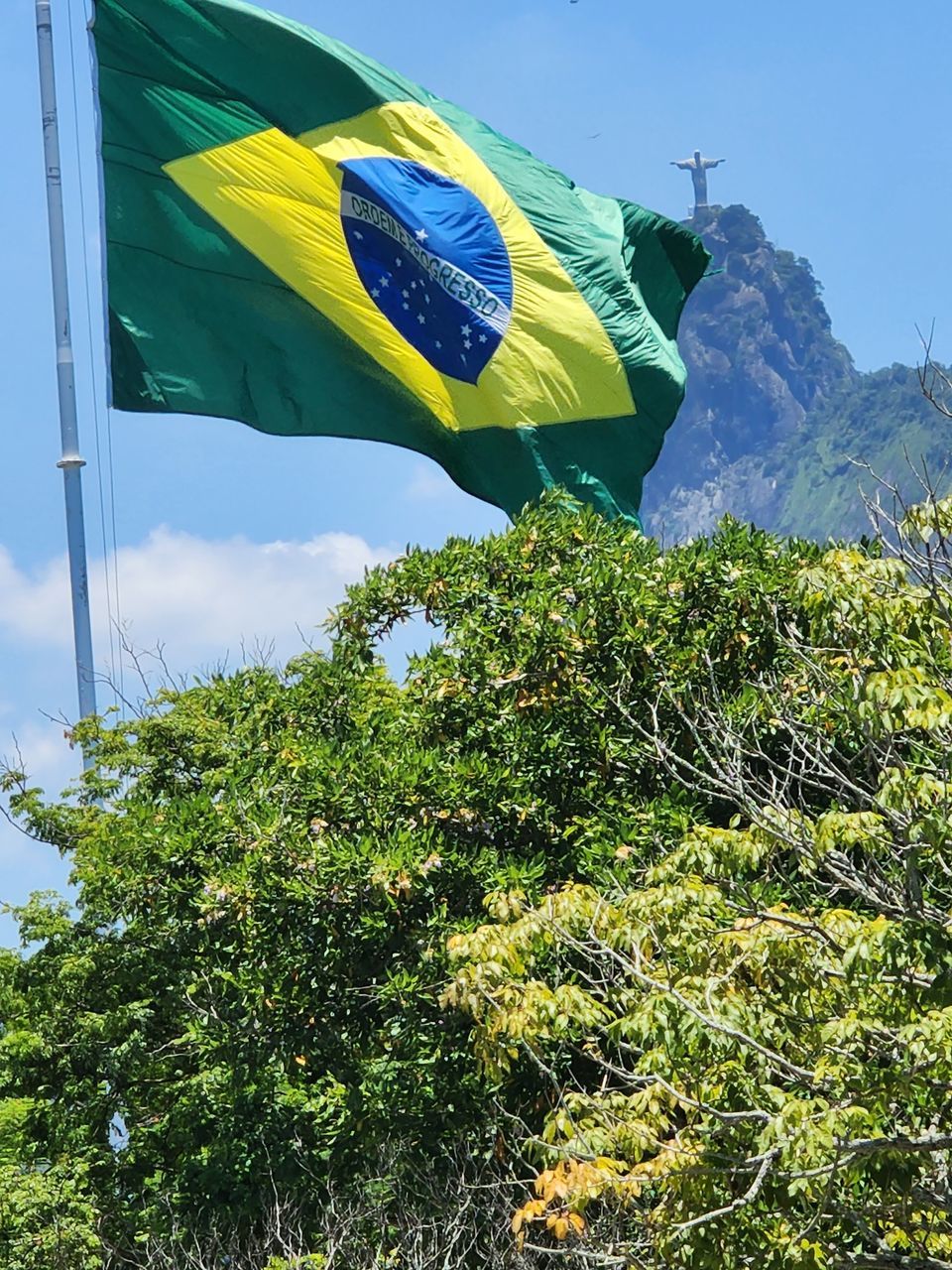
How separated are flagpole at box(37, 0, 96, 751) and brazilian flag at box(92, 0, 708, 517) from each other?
0.55 metres

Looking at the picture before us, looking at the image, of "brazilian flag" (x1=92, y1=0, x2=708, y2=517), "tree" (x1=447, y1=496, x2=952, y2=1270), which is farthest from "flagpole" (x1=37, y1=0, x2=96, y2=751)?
"tree" (x1=447, y1=496, x2=952, y2=1270)

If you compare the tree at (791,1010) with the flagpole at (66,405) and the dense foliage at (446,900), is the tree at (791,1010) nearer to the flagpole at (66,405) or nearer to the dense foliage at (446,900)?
the dense foliage at (446,900)

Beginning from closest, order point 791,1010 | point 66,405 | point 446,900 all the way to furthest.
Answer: point 791,1010, point 446,900, point 66,405

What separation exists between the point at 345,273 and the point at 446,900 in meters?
6.38

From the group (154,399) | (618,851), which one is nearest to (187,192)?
(154,399)

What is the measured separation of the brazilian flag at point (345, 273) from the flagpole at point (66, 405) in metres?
0.55

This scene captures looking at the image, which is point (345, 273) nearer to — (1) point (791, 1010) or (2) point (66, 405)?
(2) point (66, 405)

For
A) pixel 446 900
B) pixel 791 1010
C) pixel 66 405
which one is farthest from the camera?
pixel 66 405

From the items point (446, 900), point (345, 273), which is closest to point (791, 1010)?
point (446, 900)

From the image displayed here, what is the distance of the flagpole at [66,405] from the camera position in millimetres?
15344

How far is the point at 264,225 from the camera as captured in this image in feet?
52.6

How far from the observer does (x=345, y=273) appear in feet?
53.2

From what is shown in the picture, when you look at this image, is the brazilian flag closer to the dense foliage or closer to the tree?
the dense foliage

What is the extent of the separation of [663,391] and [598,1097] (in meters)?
9.84
